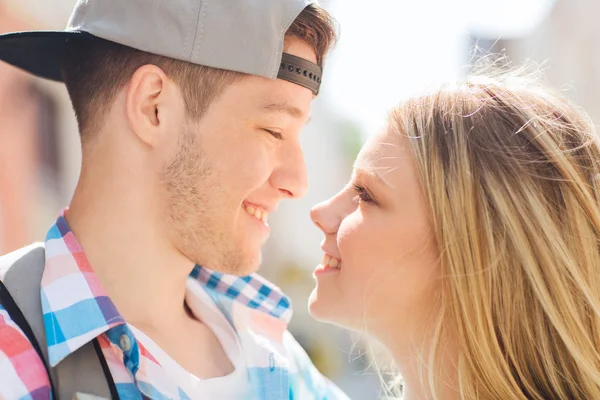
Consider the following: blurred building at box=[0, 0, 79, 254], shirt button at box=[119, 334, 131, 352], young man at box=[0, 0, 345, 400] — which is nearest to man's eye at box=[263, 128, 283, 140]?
young man at box=[0, 0, 345, 400]

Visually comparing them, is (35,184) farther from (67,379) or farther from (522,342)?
(522,342)

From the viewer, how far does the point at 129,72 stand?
225 cm

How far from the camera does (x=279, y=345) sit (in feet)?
8.17

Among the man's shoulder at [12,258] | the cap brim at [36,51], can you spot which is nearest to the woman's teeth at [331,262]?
the man's shoulder at [12,258]

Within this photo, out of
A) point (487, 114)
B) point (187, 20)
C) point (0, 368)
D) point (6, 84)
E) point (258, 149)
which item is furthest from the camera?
point (6, 84)

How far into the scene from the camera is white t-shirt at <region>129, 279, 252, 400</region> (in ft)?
6.77

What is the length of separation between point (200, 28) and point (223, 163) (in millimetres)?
454

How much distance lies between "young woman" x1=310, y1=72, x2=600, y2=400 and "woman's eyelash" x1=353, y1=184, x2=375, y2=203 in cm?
2

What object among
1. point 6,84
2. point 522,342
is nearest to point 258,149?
point 522,342

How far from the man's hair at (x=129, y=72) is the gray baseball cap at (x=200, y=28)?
0.07 meters

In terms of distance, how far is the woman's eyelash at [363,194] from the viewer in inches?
79.4

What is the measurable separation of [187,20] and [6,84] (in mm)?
3551

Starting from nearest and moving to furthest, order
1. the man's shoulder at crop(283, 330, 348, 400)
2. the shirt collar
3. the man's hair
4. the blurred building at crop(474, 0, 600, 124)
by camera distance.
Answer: the shirt collar < the man's hair < the man's shoulder at crop(283, 330, 348, 400) < the blurred building at crop(474, 0, 600, 124)

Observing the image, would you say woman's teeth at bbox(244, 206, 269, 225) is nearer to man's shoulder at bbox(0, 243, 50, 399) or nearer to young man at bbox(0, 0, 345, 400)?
young man at bbox(0, 0, 345, 400)
